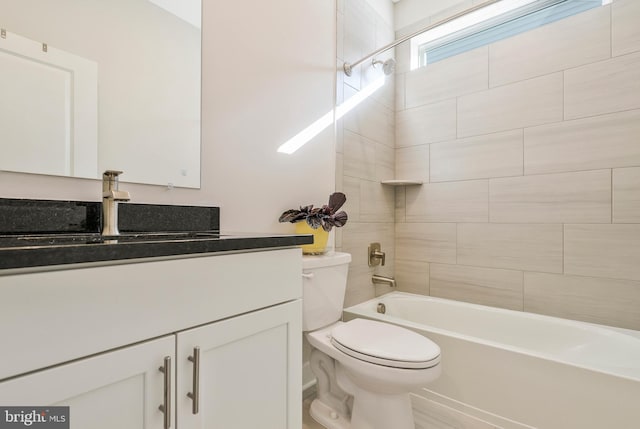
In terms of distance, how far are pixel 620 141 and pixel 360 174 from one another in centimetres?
140

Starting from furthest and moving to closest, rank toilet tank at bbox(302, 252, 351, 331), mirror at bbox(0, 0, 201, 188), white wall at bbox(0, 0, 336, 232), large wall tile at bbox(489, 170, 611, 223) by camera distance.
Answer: large wall tile at bbox(489, 170, 611, 223) → toilet tank at bbox(302, 252, 351, 331) → white wall at bbox(0, 0, 336, 232) → mirror at bbox(0, 0, 201, 188)

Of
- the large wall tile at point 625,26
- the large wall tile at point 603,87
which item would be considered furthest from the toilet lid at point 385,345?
the large wall tile at point 625,26

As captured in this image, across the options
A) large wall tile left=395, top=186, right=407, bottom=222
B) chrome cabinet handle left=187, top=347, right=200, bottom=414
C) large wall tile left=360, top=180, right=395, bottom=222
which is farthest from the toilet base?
large wall tile left=395, top=186, right=407, bottom=222

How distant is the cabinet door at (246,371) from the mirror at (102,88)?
2.20 feet

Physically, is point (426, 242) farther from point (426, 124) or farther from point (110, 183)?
point (110, 183)

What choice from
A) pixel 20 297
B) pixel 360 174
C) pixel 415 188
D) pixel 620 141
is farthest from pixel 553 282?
pixel 20 297

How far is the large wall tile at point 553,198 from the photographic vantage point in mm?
1722

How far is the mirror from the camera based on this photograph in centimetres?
89

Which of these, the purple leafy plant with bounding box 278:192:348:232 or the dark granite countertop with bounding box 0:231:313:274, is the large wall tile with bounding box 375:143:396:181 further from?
the dark granite countertop with bounding box 0:231:313:274

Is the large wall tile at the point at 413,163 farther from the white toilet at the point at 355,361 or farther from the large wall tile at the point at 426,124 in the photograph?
the white toilet at the point at 355,361

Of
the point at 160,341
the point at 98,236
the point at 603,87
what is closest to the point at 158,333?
the point at 160,341

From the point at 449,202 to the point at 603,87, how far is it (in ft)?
3.32

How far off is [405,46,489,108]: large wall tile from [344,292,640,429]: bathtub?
4.86ft

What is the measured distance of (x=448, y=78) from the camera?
7.39 ft
